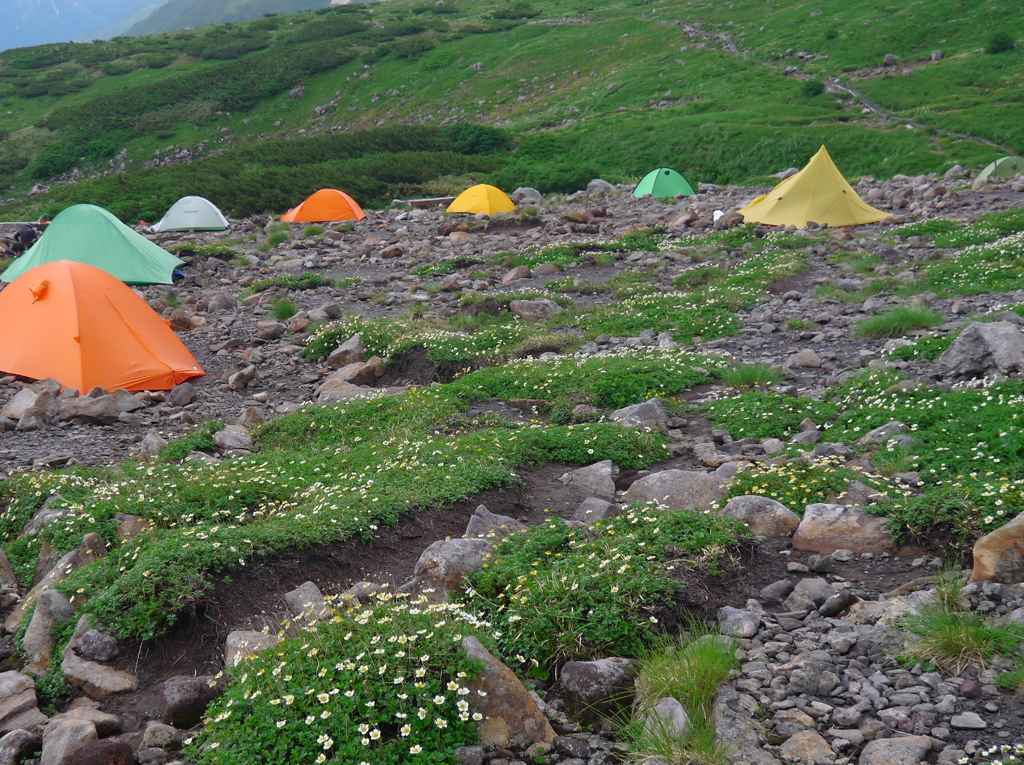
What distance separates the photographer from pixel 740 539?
5.79m

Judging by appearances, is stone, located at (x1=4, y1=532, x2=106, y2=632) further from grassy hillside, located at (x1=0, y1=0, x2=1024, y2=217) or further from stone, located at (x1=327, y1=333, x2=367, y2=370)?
grassy hillside, located at (x1=0, y1=0, x2=1024, y2=217)

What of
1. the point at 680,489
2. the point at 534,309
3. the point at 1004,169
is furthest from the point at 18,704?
the point at 1004,169

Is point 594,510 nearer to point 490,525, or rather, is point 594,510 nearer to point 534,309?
point 490,525

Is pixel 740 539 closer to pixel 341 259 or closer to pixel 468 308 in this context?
pixel 468 308

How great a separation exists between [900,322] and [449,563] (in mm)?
9147

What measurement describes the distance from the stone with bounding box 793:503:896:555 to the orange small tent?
96.4 feet

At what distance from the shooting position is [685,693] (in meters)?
4.09

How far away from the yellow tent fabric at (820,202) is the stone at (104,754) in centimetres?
2284

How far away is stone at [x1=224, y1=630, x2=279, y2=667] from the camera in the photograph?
472 cm

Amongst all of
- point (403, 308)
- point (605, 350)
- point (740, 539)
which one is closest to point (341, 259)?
point (403, 308)

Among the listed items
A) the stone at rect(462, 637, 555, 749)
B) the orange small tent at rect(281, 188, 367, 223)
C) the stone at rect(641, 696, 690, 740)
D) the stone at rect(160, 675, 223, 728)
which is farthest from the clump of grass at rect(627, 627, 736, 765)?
the orange small tent at rect(281, 188, 367, 223)

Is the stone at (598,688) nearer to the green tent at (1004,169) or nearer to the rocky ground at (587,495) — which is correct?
the rocky ground at (587,495)

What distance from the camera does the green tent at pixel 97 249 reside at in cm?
1923

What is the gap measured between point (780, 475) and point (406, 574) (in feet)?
10.9
